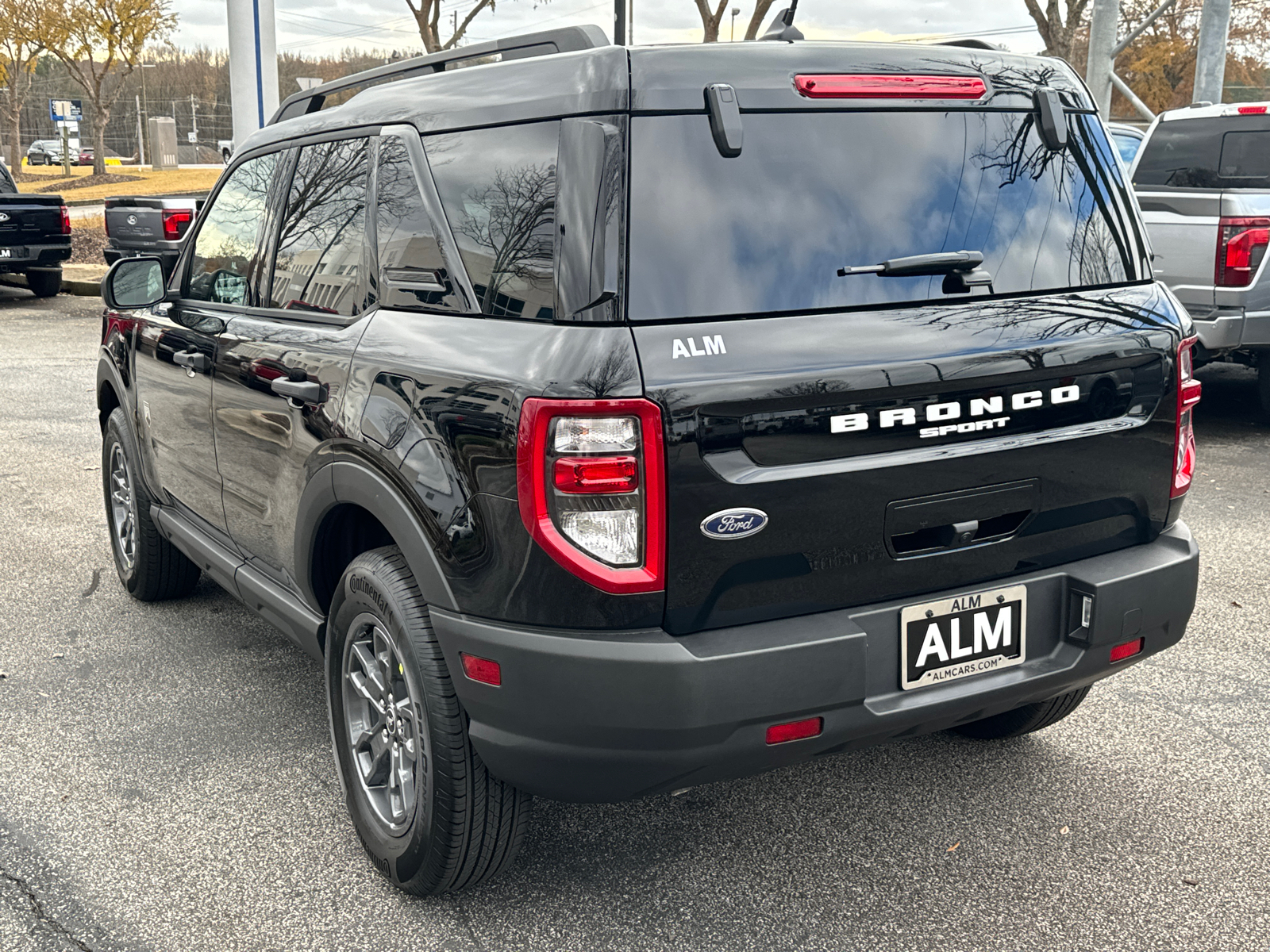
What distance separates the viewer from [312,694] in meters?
4.08

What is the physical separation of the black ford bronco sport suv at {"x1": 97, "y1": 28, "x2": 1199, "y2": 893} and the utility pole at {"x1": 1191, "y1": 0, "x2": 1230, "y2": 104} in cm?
1490

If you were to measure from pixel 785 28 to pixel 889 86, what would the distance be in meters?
0.45

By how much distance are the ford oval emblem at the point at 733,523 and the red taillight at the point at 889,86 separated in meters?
0.90

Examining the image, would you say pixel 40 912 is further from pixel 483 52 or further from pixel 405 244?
pixel 483 52

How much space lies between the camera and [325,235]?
3.27m

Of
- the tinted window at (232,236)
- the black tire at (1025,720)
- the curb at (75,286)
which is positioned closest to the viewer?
the black tire at (1025,720)

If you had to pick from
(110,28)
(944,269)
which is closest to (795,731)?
(944,269)

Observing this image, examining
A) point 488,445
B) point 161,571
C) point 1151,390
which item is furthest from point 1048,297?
point 161,571

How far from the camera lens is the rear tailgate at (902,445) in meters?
→ 2.30

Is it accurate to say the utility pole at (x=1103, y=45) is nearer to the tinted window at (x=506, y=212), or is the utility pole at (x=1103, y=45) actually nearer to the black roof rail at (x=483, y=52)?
the black roof rail at (x=483, y=52)

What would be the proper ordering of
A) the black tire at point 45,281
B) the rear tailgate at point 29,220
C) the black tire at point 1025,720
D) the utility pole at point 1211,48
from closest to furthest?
the black tire at point 1025,720
the rear tailgate at point 29,220
the utility pole at point 1211,48
the black tire at point 45,281

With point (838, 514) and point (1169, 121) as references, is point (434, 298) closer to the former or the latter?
point (838, 514)

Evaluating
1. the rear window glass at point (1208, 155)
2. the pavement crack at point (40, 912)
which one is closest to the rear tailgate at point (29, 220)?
the rear window glass at point (1208, 155)

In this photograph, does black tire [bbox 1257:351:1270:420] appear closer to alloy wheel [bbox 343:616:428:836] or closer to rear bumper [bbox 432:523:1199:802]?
rear bumper [bbox 432:523:1199:802]
